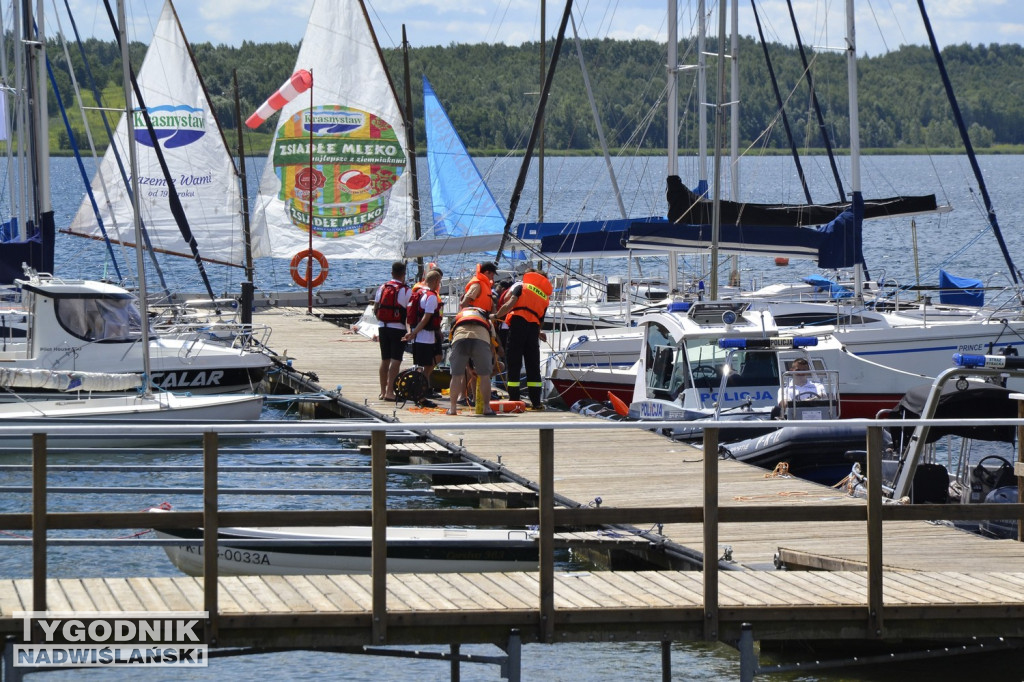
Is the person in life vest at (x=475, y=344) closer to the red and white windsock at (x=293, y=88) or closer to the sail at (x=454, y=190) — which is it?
the sail at (x=454, y=190)

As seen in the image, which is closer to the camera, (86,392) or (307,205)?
(86,392)

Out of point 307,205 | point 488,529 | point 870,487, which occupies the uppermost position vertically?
point 307,205

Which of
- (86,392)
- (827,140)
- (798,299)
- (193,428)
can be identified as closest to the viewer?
(193,428)

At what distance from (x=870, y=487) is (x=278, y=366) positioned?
51.5ft

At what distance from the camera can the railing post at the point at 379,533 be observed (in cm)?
681

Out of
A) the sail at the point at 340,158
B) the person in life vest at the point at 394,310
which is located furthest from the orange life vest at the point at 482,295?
the sail at the point at 340,158

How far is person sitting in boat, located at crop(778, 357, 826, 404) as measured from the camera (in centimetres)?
1478

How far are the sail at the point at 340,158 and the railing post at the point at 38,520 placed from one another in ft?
81.0

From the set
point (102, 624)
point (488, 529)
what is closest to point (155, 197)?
point (488, 529)

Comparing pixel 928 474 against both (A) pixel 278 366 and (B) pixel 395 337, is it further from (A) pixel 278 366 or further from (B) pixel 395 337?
(A) pixel 278 366

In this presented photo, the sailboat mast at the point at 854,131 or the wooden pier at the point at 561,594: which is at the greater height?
the sailboat mast at the point at 854,131

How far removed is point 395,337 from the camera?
1652cm

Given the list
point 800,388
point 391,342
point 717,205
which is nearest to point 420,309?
point 391,342

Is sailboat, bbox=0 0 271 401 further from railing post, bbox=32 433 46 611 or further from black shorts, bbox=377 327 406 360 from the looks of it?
railing post, bbox=32 433 46 611
